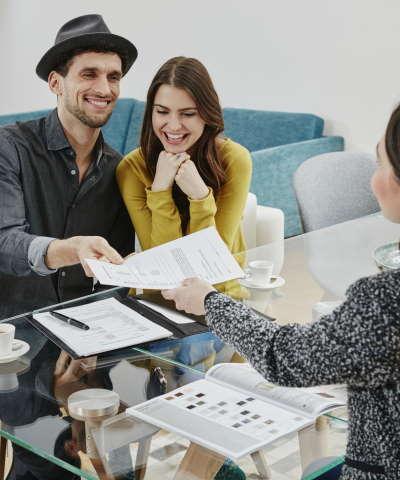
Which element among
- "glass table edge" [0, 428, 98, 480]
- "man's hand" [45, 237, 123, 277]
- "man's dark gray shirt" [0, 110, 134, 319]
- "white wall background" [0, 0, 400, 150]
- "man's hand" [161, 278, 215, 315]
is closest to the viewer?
"glass table edge" [0, 428, 98, 480]

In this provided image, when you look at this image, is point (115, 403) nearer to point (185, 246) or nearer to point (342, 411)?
point (342, 411)

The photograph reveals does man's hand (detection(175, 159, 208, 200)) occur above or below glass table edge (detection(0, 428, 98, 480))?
above

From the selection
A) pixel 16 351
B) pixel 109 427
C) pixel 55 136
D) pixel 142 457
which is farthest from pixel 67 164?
pixel 142 457

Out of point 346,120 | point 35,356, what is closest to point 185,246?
point 35,356

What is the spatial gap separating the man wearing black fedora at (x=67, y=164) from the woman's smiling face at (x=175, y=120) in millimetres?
147

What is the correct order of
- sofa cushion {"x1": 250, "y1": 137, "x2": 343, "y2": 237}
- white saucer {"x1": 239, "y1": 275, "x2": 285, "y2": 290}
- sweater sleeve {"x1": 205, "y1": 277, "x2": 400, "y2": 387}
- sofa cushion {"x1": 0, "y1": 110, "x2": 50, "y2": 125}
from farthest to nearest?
sofa cushion {"x1": 0, "y1": 110, "x2": 50, "y2": 125}
sofa cushion {"x1": 250, "y1": 137, "x2": 343, "y2": 237}
white saucer {"x1": 239, "y1": 275, "x2": 285, "y2": 290}
sweater sleeve {"x1": 205, "y1": 277, "x2": 400, "y2": 387}

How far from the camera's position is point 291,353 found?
3.76 feet

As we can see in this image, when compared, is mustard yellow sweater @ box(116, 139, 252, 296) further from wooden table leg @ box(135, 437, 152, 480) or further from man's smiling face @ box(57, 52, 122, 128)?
wooden table leg @ box(135, 437, 152, 480)

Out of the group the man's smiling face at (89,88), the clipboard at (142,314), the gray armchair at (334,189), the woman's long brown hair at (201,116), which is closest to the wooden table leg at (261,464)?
the clipboard at (142,314)

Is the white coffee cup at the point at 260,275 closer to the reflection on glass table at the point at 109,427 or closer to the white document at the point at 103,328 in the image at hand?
the white document at the point at 103,328

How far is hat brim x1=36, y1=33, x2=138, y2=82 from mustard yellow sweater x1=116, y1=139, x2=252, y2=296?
31cm

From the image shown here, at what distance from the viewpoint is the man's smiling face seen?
2457 millimetres

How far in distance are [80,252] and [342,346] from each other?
1.02 meters

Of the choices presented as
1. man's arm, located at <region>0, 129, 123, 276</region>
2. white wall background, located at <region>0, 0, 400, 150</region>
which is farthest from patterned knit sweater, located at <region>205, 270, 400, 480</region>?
white wall background, located at <region>0, 0, 400, 150</region>
